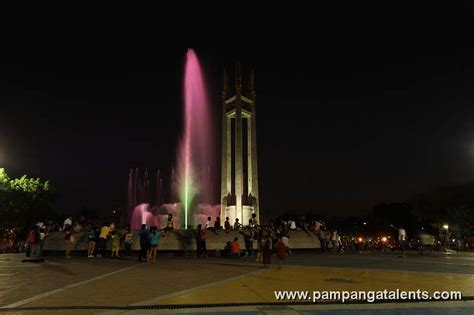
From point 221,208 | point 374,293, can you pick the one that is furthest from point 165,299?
point 221,208

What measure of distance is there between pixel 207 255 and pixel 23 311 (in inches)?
680

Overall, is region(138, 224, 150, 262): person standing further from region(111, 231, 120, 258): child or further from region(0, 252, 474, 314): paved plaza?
region(0, 252, 474, 314): paved plaza

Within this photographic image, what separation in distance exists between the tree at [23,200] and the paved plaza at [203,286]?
36196 millimetres

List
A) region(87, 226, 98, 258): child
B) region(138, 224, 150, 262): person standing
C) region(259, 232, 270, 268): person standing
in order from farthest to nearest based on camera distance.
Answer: region(87, 226, 98, 258): child → region(138, 224, 150, 262): person standing → region(259, 232, 270, 268): person standing

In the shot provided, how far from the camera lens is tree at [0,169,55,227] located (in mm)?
50078

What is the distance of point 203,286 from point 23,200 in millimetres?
45692

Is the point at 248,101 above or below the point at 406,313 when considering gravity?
above

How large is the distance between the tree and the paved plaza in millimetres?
36196

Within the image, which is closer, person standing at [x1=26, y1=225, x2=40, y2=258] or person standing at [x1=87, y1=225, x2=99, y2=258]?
person standing at [x1=26, y1=225, x2=40, y2=258]

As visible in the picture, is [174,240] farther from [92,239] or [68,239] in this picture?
[68,239]

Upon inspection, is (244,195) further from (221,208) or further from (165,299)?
(165,299)

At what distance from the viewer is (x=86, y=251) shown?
25.7 metres

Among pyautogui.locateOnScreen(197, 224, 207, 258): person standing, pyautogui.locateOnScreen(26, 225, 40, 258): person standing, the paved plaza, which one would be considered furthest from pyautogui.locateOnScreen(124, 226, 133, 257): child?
the paved plaza

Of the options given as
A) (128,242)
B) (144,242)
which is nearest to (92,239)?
(128,242)
